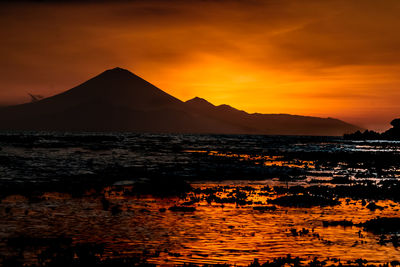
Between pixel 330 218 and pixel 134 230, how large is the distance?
425 inches

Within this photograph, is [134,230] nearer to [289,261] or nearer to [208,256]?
[208,256]

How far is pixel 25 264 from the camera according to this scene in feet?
47.6

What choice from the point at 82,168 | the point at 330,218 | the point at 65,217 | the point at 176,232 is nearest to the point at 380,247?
the point at 330,218

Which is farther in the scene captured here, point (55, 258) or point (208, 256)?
point (208, 256)

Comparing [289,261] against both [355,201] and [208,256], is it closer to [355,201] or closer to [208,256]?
[208,256]

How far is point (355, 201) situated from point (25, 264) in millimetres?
22991

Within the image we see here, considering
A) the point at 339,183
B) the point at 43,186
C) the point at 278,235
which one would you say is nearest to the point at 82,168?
the point at 43,186

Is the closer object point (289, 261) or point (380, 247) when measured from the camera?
point (289, 261)

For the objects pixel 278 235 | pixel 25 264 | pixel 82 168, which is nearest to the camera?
pixel 25 264

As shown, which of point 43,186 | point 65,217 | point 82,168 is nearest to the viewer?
point 65,217

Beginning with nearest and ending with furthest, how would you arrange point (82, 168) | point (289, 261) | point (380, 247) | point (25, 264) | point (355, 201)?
point (25, 264) → point (289, 261) → point (380, 247) → point (355, 201) → point (82, 168)

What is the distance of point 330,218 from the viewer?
2389 centimetres

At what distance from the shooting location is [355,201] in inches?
1203

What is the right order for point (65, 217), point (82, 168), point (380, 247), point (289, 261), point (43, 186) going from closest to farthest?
1. point (289, 261)
2. point (380, 247)
3. point (65, 217)
4. point (43, 186)
5. point (82, 168)
